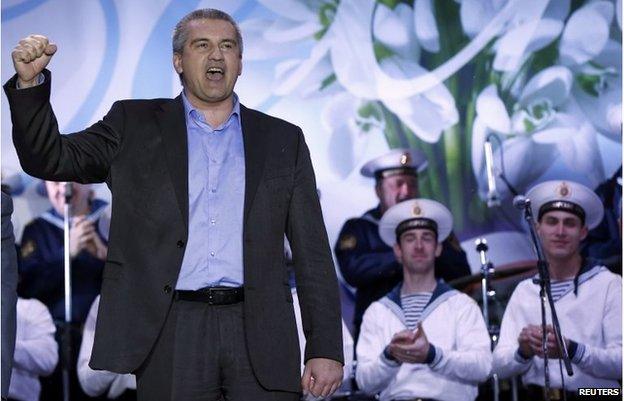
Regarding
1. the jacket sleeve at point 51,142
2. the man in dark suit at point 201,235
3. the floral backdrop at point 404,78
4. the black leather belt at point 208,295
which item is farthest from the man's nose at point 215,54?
the floral backdrop at point 404,78

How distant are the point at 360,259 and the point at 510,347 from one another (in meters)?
0.89

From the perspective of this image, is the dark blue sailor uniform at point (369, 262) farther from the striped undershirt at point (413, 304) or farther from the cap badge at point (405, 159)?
the cap badge at point (405, 159)

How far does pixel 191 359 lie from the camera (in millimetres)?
2559

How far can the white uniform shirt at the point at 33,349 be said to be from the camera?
554 centimetres

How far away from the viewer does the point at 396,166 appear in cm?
558

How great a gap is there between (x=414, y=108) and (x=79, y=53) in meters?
1.78

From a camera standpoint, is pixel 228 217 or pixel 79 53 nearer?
pixel 228 217

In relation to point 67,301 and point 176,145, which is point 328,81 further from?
point 176,145

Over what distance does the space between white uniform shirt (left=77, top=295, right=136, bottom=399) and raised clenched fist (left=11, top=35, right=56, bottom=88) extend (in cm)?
326

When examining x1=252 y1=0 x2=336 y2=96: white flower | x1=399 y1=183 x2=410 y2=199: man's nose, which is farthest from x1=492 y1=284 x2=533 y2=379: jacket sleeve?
x1=252 y1=0 x2=336 y2=96: white flower

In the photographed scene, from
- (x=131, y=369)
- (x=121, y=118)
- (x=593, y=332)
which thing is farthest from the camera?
(x=593, y=332)

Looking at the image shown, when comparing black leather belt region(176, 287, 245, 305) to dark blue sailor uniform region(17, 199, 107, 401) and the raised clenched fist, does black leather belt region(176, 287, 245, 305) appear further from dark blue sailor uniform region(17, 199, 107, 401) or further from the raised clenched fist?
dark blue sailor uniform region(17, 199, 107, 401)

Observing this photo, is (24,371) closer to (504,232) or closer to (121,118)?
(504,232)

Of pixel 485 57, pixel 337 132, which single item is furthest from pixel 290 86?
pixel 485 57
